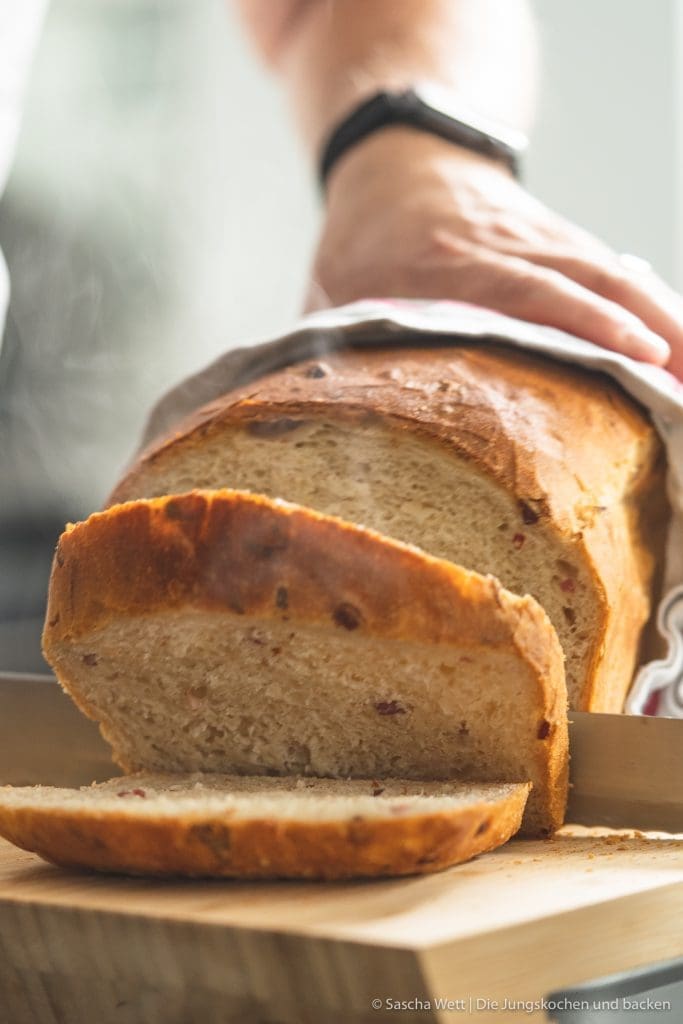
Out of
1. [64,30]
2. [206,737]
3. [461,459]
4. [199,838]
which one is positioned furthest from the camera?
[64,30]

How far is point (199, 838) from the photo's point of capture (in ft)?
3.52

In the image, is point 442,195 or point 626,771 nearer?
point 626,771

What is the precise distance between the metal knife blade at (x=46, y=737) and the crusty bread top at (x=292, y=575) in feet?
1.36

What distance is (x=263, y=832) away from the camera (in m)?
1.06

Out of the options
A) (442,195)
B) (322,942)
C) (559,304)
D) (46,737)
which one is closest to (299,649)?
(322,942)

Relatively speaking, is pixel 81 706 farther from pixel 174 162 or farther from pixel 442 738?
pixel 174 162

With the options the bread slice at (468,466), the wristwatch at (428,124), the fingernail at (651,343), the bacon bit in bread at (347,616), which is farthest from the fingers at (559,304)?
the bacon bit in bread at (347,616)

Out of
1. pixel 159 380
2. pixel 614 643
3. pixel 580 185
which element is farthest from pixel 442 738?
pixel 580 185

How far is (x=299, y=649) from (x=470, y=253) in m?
1.12

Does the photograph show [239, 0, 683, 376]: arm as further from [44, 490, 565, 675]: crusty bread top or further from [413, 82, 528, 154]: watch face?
[44, 490, 565, 675]: crusty bread top

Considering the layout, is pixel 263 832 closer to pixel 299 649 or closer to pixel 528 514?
pixel 299 649

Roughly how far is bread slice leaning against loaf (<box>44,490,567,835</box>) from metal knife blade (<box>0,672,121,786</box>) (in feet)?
0.66

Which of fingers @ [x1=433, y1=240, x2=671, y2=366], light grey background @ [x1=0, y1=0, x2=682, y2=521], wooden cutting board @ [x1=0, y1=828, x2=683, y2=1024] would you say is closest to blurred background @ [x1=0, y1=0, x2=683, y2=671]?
light grey background @ [x1=0, y1=0, x2=682, y2=521]

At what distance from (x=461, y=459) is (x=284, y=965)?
0.74 meters
